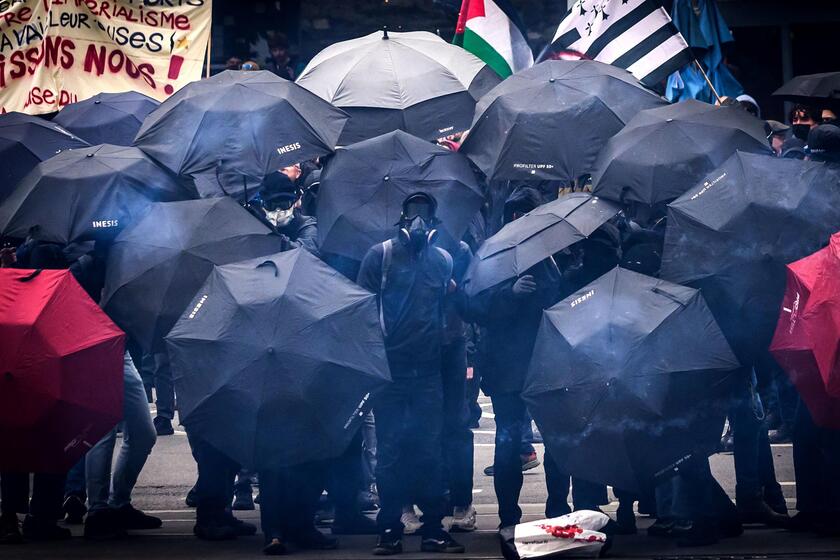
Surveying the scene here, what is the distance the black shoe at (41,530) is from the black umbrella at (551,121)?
11.6 feet

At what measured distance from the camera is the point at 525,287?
8.76m

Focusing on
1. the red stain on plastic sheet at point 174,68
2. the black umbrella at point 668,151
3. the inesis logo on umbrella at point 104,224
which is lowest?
the inesis logo on umbrella at point 104,224

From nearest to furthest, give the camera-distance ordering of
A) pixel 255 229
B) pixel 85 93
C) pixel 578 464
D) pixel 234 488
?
1. pixel 578 464
2. pixel 255 229
3. pixel 234 488
4. pixel 85 93

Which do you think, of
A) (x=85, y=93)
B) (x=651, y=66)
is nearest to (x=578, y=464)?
(x=651, y=66)

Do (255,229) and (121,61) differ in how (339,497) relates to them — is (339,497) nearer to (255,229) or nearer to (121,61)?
(255,229)

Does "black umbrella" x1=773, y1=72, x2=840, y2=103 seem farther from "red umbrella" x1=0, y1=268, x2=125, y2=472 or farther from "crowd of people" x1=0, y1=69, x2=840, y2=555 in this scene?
"red umbrella" x1=0, y1=268, x2=125, y2=472

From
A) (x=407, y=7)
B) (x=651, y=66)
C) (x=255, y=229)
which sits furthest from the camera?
(x=407, y=7)

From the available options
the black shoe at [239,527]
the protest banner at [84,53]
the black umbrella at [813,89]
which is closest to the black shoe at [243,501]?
the black shoe at [239,527]

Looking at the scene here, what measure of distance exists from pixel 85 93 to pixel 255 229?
14.2 feet

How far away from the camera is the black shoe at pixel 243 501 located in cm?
1031

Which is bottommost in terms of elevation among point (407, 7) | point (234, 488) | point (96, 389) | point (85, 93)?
point (234, 488)


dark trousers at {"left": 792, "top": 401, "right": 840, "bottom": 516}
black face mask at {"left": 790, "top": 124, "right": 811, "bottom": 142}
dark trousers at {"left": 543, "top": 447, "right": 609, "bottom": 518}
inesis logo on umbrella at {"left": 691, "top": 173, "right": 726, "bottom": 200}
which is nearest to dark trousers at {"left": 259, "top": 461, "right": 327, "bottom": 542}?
dark trousers at {"left": 543, "top": 447, "right": 609, "bottom": 518}

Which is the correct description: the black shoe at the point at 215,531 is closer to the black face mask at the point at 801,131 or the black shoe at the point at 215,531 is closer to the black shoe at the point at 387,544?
the black shoe at the point at 387,544

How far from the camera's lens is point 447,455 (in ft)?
30.6
